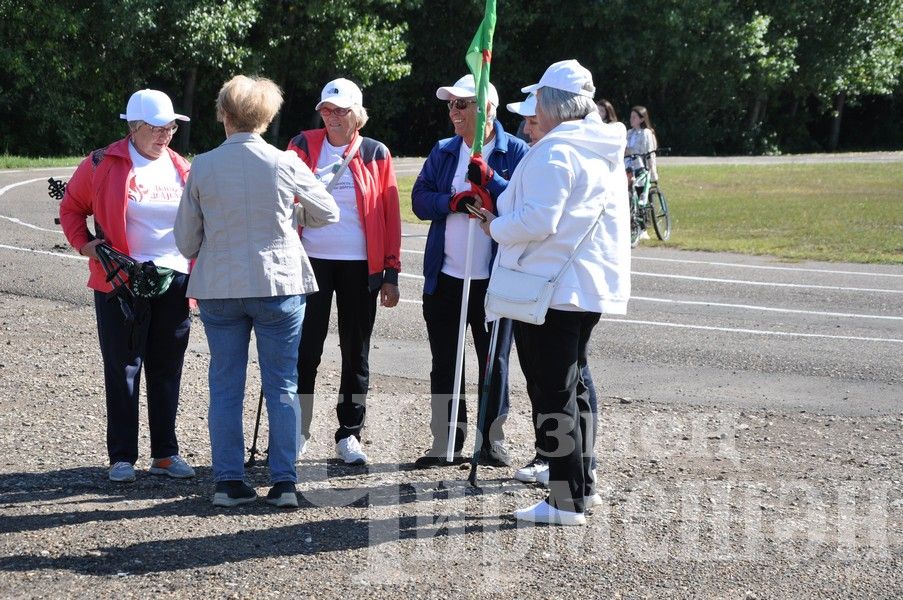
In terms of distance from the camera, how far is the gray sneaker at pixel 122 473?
19.5 ft

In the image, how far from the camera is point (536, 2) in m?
44.6

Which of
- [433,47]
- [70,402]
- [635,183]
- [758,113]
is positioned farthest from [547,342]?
[758,113]

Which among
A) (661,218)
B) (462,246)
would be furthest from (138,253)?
(661,218)

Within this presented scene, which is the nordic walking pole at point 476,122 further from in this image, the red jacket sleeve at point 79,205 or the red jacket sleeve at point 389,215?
the red jacket sleeve at point 79,205

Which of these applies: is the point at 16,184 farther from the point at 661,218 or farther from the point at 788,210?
the point at 788,210

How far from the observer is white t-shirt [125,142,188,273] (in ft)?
19.3

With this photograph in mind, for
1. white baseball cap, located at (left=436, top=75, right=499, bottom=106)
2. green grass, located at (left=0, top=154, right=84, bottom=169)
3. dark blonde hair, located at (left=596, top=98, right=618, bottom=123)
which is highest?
dark blonde hair, located at (left=596, top=98, right=618, bottom=123)

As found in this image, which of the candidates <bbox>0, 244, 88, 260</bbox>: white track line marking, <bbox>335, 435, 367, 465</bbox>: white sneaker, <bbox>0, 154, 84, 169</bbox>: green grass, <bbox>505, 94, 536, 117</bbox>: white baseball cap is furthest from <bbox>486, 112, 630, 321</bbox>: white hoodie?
<bbox>0, 154, 84, 169</bbox>: green grass

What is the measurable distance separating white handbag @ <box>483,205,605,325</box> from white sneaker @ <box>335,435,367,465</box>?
1.45 m

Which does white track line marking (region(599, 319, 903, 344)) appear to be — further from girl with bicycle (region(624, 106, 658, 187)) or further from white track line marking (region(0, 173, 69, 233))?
white track line marking (region(0, 173, 69, 233))

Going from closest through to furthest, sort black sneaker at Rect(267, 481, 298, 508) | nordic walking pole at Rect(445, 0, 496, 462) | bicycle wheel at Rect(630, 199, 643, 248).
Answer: black sneaker at Rect(267, 481, 298, 508), nordic walking pole at Rect(445, 0, 496, 462), bicycle wheel at Rect(630, 199, 643, 248)

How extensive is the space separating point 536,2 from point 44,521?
136 feet

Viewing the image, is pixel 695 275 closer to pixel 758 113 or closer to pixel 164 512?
pixel 164 512

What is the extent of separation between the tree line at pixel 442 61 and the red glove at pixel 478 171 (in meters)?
28.0
